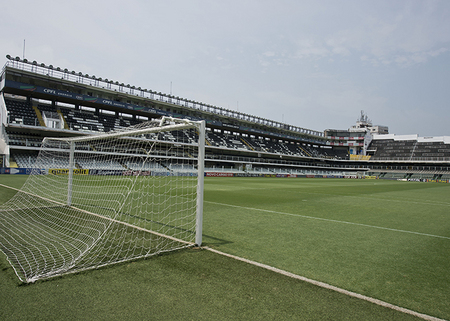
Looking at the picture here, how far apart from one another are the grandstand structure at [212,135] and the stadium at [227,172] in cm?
22

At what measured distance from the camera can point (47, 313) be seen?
97.0 inches

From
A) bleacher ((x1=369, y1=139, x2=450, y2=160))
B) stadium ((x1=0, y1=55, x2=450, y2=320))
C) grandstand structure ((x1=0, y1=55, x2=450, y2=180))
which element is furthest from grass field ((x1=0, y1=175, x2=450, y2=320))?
bleacher ((x1=369, y1=139, x2=450, y2=160))

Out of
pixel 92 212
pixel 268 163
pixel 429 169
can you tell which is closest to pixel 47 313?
pixel 92 212

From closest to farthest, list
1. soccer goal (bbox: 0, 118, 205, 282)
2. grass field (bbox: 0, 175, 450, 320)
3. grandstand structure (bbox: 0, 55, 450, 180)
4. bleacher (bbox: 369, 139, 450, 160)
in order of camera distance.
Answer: grass field (bbox: 0, 175, 450, 320) → soccer goal (bbox: 0, 118, 205, 282) → grandstand structure (bbox: 0, 55, 450, 180) → bleacher (bbox: 369, 139, 450, 160)

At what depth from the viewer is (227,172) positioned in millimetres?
42719

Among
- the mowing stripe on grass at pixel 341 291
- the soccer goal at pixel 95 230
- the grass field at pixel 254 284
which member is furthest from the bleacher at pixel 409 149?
the mowing stripe on grass at pixel 341 291

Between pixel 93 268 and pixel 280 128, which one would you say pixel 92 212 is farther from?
pixel 280 128

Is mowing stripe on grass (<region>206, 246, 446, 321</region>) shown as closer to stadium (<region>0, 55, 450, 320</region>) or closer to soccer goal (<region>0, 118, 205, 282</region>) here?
stadium (<region>0, 55, 450, 320</region>)

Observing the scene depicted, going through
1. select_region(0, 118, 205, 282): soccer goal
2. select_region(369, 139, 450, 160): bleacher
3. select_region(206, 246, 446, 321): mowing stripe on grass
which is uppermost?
select_region(369, 139, 450, 160): bleacher

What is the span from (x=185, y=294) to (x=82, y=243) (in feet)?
8.70

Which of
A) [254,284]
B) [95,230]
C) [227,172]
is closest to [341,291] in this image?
[254,284]

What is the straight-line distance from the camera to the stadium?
3.95 meters

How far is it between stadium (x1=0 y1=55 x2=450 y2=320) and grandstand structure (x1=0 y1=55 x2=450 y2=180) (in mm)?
219

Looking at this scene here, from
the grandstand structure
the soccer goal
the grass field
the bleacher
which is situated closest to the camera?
the grass field
